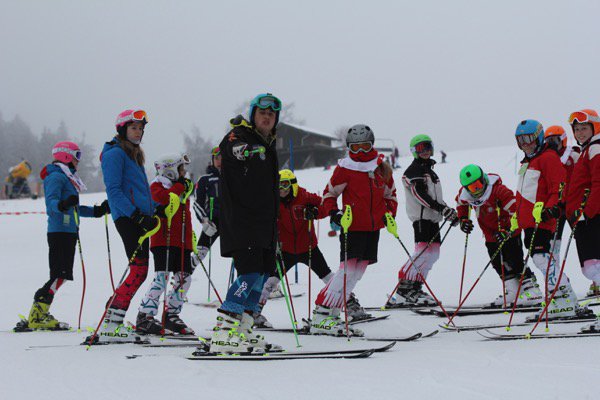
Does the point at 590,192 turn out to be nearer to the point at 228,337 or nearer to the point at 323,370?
the point at 323,370

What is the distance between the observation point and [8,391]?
3180mm

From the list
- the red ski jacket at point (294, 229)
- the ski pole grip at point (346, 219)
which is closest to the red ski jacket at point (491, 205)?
the red ski jacket at point (294, 229)

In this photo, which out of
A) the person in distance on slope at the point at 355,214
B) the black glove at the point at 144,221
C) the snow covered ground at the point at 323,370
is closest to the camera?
the snow covered ground at the point at 323,370

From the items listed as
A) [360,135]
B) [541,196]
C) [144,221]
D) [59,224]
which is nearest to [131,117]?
[144,221]

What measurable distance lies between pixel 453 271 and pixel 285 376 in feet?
25.3

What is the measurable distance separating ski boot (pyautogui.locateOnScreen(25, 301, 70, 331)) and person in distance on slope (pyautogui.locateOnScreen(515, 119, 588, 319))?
15.8ft

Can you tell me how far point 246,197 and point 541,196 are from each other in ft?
10.7

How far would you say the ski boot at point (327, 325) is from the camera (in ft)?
17.4

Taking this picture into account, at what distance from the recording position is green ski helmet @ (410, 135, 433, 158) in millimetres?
7688

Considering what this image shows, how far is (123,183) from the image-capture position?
5.15 m

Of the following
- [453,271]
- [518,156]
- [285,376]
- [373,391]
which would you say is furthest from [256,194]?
[518,156]

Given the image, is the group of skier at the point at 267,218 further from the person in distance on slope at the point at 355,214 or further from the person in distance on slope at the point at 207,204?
the person in distance on slope at the point at 207,204

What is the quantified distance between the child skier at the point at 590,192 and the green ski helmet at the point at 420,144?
2.53 meters

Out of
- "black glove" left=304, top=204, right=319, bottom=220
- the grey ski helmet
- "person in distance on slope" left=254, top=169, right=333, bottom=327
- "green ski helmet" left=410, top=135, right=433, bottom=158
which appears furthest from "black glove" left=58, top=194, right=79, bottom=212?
"green ski helmet" left=410, top=135, right=433, bottom=158
